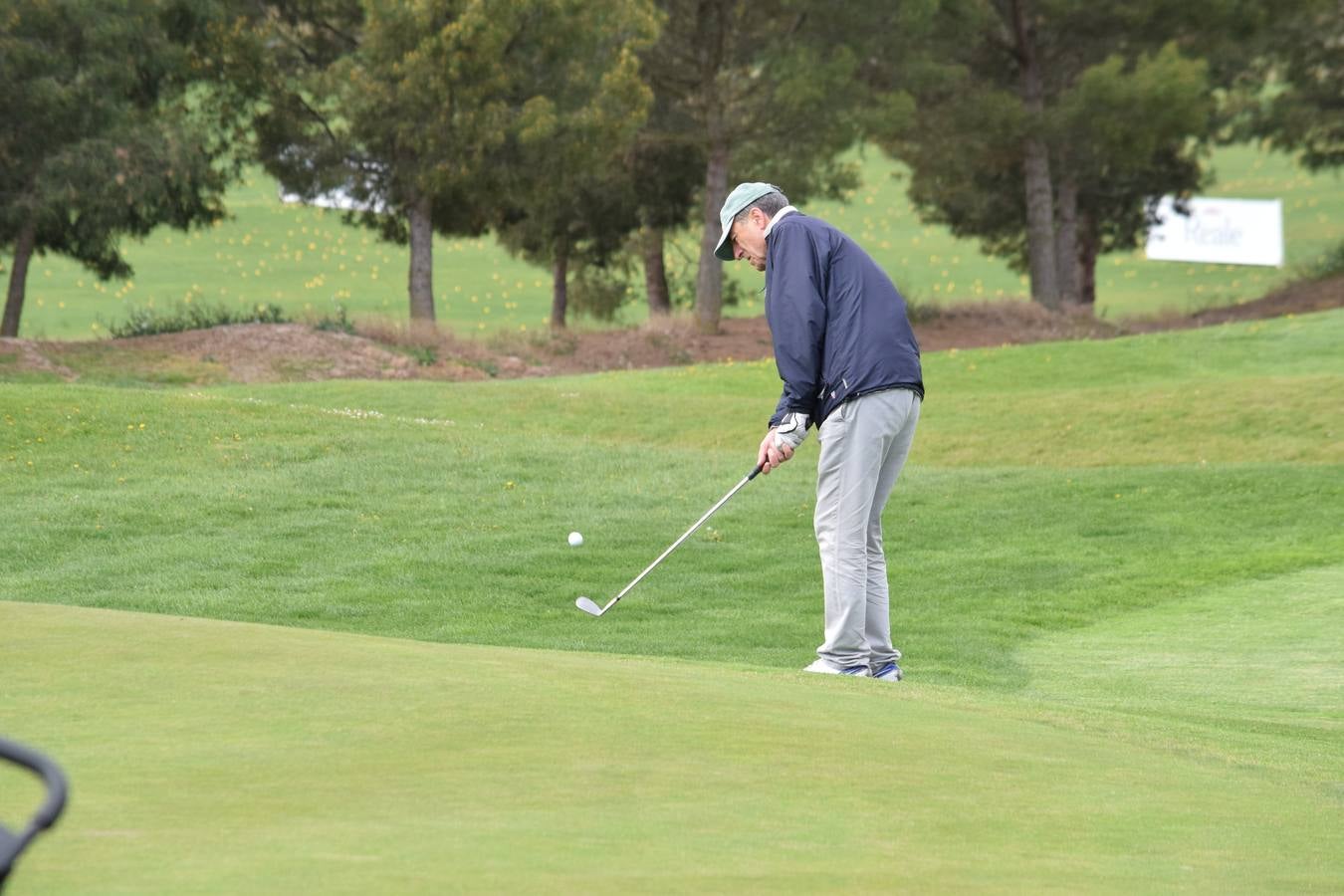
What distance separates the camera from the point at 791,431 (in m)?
7.87

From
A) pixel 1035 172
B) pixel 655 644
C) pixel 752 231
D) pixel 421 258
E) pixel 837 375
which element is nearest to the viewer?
pixel 837 375

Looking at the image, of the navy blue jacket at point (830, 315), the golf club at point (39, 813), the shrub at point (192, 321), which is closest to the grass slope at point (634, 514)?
the navy blue jacket at point (830, 315)

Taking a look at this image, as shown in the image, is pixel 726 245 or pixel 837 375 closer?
pixel 837 375

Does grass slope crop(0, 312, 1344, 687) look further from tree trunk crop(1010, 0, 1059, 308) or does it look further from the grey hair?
tree trunk crop(1010, 0, 1059, 308)

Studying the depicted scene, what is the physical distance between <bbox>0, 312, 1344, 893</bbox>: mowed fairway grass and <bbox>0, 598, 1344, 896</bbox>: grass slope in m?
0.02

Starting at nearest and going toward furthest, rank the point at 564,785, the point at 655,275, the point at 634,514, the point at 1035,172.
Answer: the point at 564,785, the point at 634,514, the point at 1035,172, the point at 655,275

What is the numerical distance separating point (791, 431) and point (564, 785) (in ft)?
13.1

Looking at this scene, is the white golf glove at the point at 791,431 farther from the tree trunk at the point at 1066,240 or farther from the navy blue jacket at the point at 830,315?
the tree trunk at the point at 1066,240

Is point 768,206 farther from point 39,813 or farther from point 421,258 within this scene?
point 421,258

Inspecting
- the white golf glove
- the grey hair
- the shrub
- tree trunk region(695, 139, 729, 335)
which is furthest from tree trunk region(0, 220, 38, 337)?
the white golf glove

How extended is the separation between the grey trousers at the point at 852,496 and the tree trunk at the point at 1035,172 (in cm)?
2869

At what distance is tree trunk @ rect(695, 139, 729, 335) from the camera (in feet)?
114

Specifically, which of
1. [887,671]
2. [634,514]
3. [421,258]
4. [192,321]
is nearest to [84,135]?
[192,321]

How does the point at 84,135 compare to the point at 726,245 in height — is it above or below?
above
